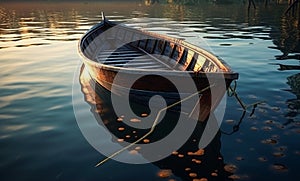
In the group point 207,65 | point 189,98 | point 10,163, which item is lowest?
point 10,163

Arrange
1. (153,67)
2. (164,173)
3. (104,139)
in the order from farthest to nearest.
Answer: (153,67)
(104,139)
(164,173)

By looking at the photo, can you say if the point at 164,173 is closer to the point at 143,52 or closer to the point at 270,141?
the point at 270,141

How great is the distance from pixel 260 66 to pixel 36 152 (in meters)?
11.9

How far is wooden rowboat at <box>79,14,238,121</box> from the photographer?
6926mm

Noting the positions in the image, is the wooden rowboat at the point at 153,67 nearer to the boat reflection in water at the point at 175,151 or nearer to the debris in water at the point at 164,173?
the boat reflection in water at the point at 175,151

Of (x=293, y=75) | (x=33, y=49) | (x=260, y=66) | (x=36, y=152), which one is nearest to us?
(x=36, y=152)

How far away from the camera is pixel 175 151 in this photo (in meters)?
6.83

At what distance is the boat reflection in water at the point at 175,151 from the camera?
598 cm

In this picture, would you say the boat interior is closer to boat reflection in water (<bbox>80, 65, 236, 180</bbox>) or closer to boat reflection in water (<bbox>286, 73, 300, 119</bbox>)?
boat reflection in water (<bbox>80, 65, 236, 180</bbox>)

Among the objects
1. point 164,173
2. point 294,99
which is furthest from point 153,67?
point 164,173

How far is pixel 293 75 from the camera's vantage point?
485 inches

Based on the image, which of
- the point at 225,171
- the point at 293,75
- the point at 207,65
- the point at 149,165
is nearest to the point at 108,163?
the point at 149,165

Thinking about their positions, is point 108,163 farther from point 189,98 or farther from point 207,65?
point 207,65

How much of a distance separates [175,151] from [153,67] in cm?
513
